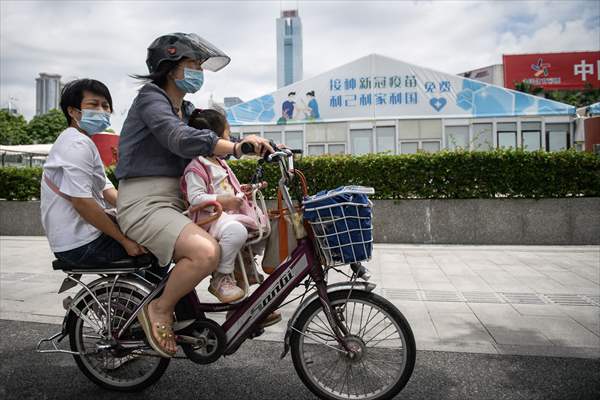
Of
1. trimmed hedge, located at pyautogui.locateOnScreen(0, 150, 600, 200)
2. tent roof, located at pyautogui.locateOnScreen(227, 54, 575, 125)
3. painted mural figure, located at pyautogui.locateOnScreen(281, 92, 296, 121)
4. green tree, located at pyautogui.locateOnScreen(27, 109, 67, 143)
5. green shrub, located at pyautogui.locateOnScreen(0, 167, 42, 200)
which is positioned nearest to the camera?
trimmed hedge, located at pyautogui.locateOnScreen(0, 150, 600, 200)

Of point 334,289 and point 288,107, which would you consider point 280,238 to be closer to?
point 334,289

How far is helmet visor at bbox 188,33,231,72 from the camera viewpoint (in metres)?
2.61

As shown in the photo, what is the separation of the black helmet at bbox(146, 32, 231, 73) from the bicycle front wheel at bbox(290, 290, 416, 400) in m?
1.54


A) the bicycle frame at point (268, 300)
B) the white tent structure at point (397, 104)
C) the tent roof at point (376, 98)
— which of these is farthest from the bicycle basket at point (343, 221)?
the tent roof at point (376, 98)

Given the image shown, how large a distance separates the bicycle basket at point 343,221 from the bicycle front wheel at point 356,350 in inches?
12.1

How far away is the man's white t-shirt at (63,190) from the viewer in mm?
2629

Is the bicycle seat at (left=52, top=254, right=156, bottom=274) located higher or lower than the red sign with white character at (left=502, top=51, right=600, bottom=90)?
lower

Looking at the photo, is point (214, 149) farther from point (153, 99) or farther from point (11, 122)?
point (11, 122)

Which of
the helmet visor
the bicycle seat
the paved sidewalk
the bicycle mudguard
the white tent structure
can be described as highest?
the white tent structure

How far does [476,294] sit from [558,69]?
47.6 meters

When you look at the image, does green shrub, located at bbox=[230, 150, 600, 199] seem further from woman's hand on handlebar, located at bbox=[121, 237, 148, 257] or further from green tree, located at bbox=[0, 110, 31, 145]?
green tree, located at bbox=[0, 110, 31, 145]

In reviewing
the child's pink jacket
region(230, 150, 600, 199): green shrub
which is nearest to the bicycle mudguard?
the child's pink jacket

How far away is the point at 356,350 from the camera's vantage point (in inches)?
103

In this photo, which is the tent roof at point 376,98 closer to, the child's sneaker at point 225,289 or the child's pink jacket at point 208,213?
the child's pink jacket at point 208,213
